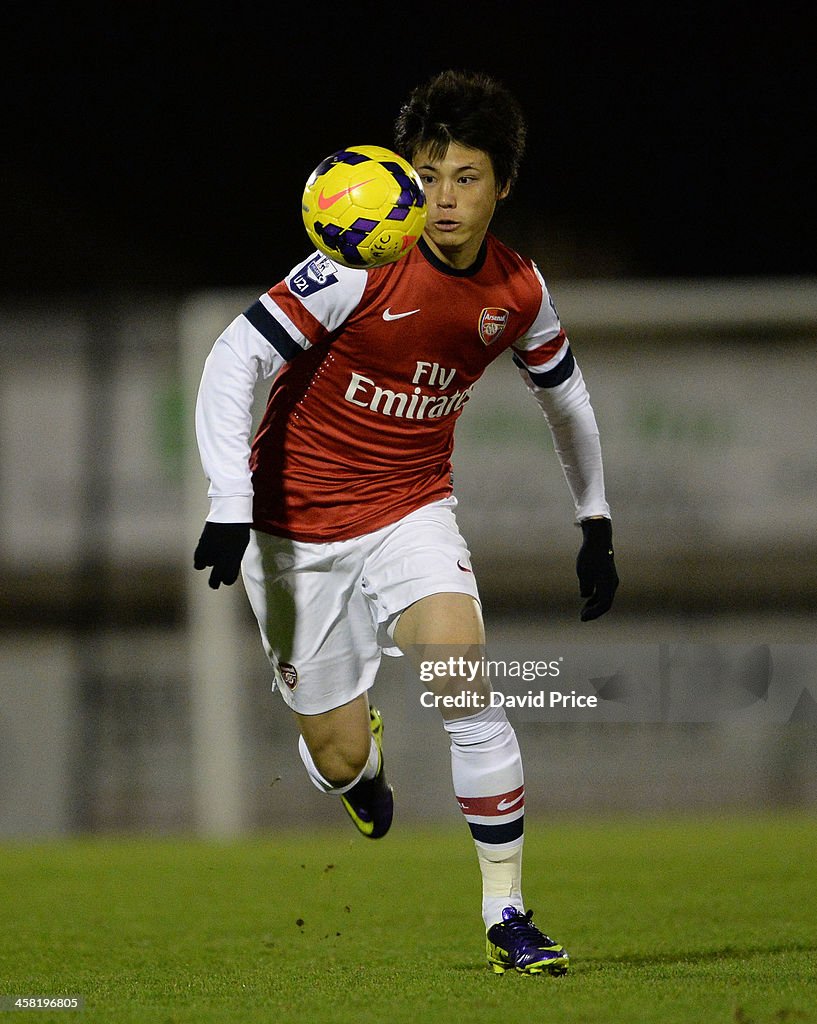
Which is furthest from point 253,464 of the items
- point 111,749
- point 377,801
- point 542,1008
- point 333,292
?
point 111,749

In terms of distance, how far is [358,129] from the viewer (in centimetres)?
1055

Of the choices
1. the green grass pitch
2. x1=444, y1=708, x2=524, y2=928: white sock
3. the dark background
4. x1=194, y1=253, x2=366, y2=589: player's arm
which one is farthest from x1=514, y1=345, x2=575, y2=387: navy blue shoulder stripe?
the dark background

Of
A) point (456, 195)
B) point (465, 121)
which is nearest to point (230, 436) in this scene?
point (456, 195)

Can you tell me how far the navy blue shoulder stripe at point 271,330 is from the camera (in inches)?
138

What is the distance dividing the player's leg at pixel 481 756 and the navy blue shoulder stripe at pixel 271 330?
0.69 meters

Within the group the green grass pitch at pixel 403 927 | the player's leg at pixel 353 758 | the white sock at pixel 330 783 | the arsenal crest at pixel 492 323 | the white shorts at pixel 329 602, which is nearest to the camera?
the green grass pitch at pixel 403 927

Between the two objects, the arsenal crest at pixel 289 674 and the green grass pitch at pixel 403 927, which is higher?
the arsenal crest at pixel 289 674

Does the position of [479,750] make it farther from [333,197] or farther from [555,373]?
[333,197]

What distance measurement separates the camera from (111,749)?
9.32 metres

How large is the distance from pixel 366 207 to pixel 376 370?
496mm

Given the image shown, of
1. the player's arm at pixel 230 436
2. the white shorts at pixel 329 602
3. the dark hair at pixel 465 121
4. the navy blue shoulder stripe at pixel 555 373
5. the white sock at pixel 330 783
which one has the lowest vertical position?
the white sock at pixel 330 783

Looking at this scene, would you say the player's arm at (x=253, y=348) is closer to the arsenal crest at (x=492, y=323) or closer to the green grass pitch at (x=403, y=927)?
the arsenal crest at (x=492, y=323)

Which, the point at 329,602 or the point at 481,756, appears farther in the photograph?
the point at 329,602

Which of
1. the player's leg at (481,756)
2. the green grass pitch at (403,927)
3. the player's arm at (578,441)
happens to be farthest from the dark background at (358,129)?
the player's leg at (481,756)
